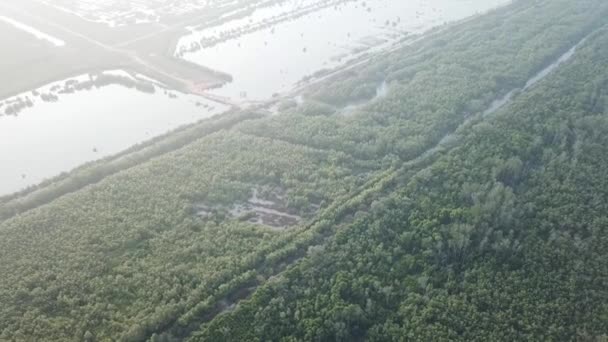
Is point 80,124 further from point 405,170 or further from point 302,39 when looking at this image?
point 405,170

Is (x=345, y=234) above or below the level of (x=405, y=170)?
below

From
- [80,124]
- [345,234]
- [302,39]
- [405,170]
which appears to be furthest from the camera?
[302,39]

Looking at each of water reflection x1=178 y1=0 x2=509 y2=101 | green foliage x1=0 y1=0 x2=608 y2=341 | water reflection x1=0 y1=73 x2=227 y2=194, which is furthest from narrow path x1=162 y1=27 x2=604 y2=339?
water reflection x1=0 y1=73 x2=227 y2=194

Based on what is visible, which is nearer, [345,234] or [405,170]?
[345,234]

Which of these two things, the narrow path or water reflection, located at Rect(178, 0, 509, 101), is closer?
the narrow path

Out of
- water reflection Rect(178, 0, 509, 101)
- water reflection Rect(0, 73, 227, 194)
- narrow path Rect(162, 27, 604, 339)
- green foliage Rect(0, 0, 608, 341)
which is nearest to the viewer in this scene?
green foliage Rect(0, 0, 608, 341)

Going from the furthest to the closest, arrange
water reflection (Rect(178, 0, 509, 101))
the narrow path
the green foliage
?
water reflection (Rect(178, 0, 509, 101)), the narrow path, the green foliage

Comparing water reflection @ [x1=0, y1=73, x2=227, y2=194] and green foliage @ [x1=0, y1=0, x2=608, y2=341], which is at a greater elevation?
water reflection @ [x1=0, y1=73, x2=227, y2=194]

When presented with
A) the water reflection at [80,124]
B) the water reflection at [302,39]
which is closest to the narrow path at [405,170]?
the water reflection at [302,39]

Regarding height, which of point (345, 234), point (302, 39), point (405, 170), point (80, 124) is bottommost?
point (345, 234)

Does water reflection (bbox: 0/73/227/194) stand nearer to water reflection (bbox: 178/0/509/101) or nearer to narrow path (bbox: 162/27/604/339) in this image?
water reflection (bbox: 178/0/509/101)

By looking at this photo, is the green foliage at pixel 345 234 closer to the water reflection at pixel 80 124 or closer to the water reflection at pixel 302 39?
the water reflection at pixel 80 124

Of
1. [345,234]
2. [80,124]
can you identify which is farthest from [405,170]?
[80,124]

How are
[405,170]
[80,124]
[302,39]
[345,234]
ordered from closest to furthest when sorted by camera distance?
[345,234] < [405,170] < [80,124] < [302,39]
